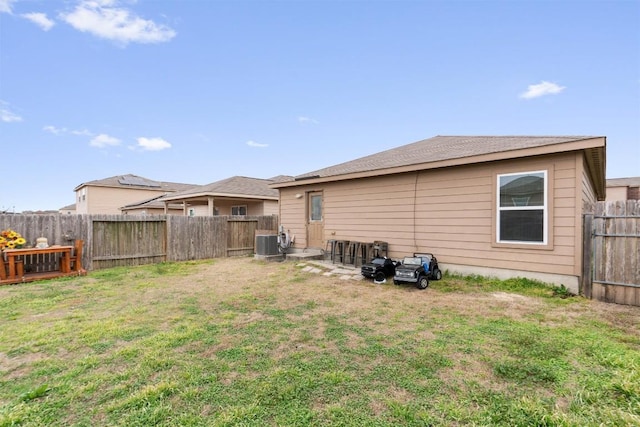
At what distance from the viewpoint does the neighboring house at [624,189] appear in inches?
880

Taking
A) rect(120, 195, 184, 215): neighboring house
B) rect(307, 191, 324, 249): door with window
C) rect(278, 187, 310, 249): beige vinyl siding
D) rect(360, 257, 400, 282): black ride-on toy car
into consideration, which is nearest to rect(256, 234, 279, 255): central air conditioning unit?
rect(278, 187, 310, 249): beige vinyl siding

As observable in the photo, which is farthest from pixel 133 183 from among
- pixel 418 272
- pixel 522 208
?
pixel 522 208

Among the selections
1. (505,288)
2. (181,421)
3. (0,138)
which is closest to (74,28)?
(0,138)

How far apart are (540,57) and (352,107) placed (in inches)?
275

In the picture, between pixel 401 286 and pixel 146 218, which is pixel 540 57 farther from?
pixel 146 218

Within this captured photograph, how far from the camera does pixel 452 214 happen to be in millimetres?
6457

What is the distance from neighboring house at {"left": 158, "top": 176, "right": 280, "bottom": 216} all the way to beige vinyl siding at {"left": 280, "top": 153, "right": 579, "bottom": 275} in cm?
546

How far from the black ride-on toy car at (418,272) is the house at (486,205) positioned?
0.62 m

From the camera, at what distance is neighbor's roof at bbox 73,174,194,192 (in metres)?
21.2

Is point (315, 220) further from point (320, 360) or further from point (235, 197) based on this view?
point (320, 360)

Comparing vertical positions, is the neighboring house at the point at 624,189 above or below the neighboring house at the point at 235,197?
above

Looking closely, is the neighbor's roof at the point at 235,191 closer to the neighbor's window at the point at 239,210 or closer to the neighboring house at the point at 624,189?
the neighbor's window at the point at 239,210

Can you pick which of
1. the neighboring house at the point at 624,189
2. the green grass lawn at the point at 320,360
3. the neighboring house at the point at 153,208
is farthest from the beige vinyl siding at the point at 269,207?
the neighboring house at the point at 624,189

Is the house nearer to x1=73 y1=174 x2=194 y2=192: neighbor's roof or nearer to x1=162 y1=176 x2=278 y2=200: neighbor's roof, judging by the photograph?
x1=162 y1=176 x2=278 y2=200: neighbor's roof
